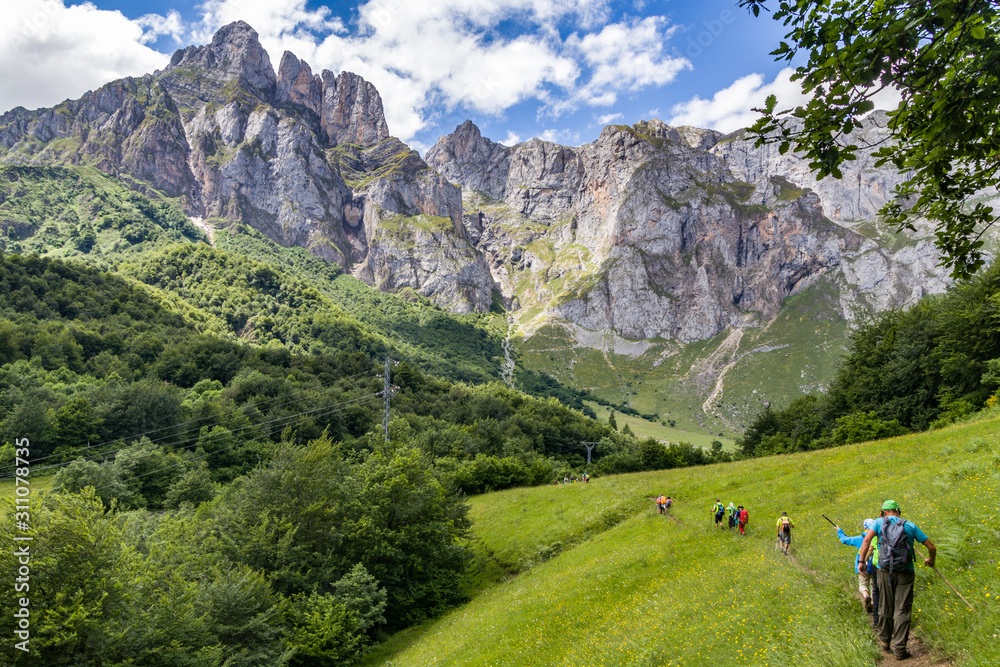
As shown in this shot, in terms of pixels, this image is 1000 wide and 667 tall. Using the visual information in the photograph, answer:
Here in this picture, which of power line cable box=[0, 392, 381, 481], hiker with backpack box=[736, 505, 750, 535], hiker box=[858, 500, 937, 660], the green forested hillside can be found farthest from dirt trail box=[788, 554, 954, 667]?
power line cable box=[0, 392, 381, 481]

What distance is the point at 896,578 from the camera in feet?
26.5

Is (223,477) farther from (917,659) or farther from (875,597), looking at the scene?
(917,659)

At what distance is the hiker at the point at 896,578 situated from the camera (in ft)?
25.8

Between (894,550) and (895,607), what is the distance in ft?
3.23

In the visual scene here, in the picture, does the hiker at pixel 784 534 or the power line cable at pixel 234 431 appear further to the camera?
the power line cable at pixel 234 431

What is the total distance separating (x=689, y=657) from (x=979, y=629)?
5.47m

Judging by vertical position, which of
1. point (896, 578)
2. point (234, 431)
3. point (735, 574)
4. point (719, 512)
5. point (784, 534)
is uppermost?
point (234, 431)

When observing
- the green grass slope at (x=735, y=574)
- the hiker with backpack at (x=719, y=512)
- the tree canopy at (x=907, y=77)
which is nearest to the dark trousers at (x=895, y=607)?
the green grass slope at (x=735, y=574)

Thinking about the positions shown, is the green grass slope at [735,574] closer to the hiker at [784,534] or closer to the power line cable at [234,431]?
the hiker at [784,534]

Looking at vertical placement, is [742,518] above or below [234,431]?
below

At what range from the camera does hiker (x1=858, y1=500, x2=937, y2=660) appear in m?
7.86

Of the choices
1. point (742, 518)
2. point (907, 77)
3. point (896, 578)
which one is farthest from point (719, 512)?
point (907, 77)

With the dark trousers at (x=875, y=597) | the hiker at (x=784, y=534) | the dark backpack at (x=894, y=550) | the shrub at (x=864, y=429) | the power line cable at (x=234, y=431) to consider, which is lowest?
the shrub at (x=864, y=429)

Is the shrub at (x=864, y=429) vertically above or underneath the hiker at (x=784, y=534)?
underneath
